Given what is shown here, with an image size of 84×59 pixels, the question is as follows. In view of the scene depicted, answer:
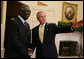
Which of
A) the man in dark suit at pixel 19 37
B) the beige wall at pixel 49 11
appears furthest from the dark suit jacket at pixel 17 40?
the beige wall at pixel 49 11

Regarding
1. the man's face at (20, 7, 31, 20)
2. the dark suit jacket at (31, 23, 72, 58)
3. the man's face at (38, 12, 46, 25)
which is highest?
the man's face at (20, 7, 31, 20)

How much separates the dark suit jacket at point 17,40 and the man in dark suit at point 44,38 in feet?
0.31

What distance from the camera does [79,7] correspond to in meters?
2.62

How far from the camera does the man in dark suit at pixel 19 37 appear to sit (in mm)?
1978

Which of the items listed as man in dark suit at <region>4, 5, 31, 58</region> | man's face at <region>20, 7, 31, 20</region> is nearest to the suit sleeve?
man in dark suit at <region>4, 5, 31, 58</region>

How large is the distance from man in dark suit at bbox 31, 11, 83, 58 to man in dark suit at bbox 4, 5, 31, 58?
9 centimetres

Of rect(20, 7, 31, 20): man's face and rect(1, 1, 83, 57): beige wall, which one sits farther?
rect(1, 1, 83, 57): beige wall

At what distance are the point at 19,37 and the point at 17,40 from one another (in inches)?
1.7

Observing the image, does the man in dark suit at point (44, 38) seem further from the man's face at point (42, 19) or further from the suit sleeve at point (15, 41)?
the suit sleeve at point (15, 41)

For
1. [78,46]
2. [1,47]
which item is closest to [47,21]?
[1,47]

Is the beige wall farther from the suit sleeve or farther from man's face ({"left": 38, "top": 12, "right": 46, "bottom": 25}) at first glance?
the suit sleeve

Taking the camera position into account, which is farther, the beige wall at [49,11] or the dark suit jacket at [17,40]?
the beige wall at [49,11]

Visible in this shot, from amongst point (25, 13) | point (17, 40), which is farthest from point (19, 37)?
point (25, 13)

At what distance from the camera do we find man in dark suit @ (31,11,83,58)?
6.75 ft
